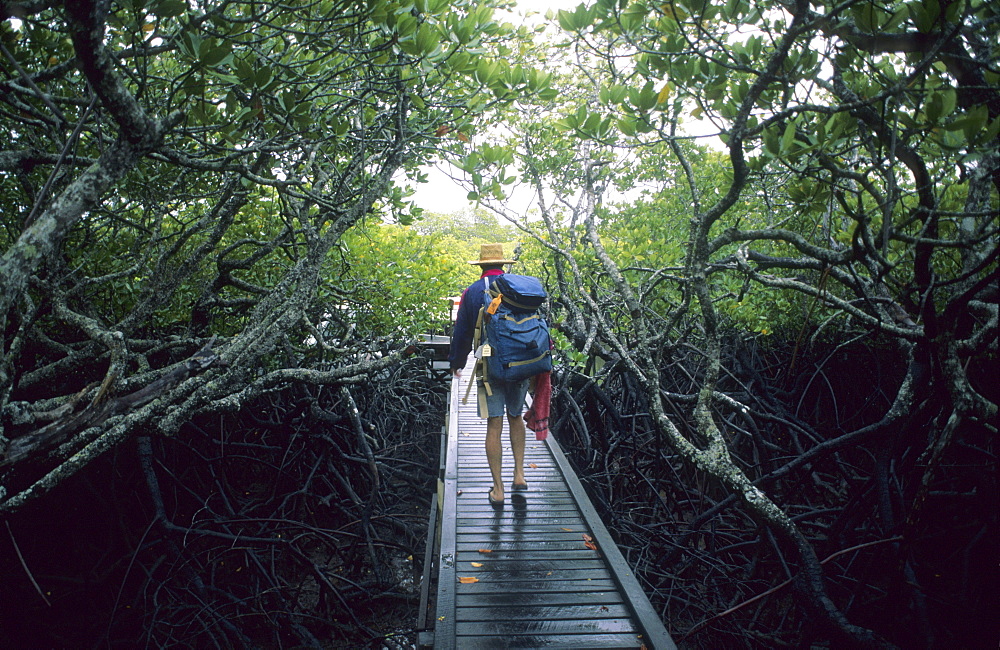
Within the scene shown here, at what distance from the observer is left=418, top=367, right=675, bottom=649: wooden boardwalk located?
2623mm

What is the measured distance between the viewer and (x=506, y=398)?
3.67m

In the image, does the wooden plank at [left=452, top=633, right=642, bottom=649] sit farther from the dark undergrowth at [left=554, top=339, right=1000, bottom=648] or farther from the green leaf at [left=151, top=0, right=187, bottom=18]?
the green leaf at [left=151, top=0, right=187, bottom=18]

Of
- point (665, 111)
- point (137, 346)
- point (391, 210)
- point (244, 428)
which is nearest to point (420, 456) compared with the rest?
point (244, 428)

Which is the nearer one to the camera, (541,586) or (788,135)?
(788,135)

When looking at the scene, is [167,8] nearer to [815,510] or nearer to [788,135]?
[788,135]

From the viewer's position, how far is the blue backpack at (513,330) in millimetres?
3430

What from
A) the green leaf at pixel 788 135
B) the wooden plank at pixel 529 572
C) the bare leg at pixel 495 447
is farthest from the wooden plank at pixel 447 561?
the green leaf at pixel 788 135

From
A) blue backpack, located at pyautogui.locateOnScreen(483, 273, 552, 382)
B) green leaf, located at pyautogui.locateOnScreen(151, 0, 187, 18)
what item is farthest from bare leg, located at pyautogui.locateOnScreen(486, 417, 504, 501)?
green leaf, located at pyautogui.locateOnScreen(151, 0, 187, 18)

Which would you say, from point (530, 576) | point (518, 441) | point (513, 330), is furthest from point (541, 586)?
point (513, 330)

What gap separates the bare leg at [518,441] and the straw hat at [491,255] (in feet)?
3.60

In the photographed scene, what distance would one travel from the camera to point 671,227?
8594mm

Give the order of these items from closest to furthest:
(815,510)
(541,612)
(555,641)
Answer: (555,641), (541,612), (815,510)

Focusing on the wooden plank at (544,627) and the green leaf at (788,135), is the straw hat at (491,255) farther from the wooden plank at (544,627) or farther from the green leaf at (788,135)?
the wooden plank at (544,627)

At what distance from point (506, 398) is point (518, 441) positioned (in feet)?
1.30
